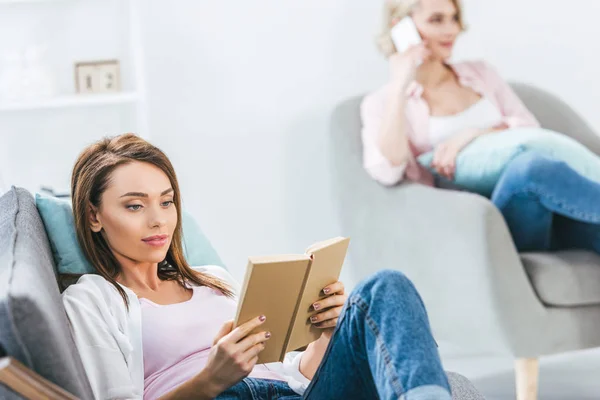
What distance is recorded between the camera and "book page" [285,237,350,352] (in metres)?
1.30

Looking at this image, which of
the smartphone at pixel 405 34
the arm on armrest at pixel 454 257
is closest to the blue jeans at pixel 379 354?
the arm on armrest at pixel 454 257

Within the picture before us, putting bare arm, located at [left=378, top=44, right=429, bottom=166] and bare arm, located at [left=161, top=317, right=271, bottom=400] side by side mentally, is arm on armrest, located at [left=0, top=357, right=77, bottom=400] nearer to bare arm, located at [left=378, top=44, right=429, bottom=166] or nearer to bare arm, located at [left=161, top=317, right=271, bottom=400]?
bare arm, located at [left=161, top=317, right=271, bottom=400]

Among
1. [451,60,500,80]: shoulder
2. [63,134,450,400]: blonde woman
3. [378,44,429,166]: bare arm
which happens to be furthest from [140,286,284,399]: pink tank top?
[451,60,500,80]: shoulder

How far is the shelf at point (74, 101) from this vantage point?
2.79 meters

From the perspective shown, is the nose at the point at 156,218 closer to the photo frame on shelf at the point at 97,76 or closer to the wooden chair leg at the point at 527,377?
the wooden chair leg at the point at 527,377

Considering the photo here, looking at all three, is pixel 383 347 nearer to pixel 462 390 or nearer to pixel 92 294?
pixel 462 390

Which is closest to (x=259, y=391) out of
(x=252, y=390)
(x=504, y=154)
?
(x=252, y=390)

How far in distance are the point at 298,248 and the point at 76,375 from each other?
2202 millimetres

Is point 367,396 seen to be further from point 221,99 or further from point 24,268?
point 221,99

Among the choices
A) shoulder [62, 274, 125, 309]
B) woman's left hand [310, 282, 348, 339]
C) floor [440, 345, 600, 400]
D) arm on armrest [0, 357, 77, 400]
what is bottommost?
floor [440, 345, 600, 400]

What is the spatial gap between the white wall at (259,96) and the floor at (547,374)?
72cm

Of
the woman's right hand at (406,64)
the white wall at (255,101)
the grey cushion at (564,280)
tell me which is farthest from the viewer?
the white wall at (255,101)

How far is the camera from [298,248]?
3.26 metres

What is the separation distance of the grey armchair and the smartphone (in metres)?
0.37
